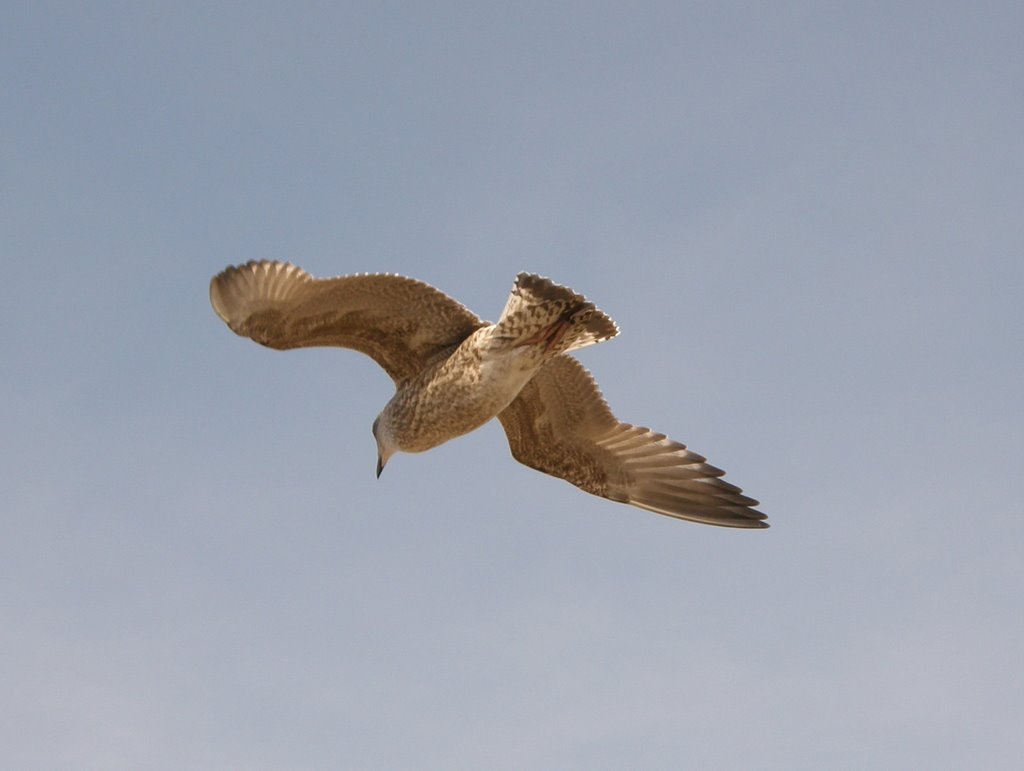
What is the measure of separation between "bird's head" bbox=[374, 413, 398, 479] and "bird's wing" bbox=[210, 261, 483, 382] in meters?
0.58

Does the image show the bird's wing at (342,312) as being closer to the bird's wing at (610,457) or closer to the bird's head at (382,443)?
the bird's head at (382,443)

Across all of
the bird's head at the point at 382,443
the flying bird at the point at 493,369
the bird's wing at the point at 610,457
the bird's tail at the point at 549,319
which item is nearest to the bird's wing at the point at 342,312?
the flying bird at the point at 493,369

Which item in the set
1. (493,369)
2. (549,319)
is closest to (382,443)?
(493,369)

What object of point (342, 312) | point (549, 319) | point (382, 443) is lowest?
point (382, 443)

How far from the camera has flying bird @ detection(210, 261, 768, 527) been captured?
10.8 meters

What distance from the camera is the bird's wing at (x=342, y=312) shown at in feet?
35.8

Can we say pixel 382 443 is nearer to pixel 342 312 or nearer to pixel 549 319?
pixel 342 312

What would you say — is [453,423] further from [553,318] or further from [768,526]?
[768,526]

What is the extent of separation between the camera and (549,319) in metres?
10.6

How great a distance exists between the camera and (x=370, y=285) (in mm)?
10852

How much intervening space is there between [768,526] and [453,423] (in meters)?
2.91

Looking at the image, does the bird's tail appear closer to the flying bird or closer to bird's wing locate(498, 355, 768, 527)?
the flying bird

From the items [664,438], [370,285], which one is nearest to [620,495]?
[664,438]

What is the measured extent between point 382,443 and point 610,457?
210 cm
